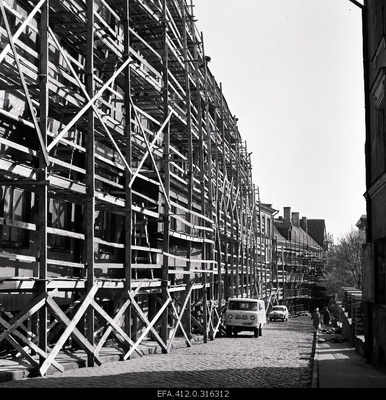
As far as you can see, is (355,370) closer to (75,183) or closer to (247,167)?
(75,183)

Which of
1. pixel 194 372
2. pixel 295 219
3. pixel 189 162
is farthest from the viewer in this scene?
pixel 295 219

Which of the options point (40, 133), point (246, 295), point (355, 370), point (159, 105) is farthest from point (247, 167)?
point (40, 133)

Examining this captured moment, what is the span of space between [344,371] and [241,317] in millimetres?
13308

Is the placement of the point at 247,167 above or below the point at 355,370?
above

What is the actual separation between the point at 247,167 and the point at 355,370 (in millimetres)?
25878

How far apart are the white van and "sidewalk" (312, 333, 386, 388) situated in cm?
641

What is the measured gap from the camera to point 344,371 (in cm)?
1516

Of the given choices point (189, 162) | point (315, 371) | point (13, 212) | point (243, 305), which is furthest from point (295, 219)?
point (13, 212)

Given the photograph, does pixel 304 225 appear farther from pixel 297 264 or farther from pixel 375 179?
pixel 375 179

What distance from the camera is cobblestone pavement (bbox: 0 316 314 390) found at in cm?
1159

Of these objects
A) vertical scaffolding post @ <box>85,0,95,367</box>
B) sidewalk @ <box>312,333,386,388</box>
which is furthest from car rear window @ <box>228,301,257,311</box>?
vertical scaffolding post @ <box>85,0,95,367</box>

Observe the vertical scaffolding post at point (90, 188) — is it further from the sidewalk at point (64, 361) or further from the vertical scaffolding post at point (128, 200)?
the vertical scaffolding post at point (128, 200)

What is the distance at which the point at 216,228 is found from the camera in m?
26.7

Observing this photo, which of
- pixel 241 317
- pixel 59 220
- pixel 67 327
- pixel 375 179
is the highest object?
pixel 375 179
